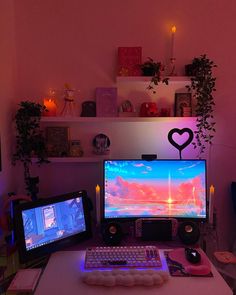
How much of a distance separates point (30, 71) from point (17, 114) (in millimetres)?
336

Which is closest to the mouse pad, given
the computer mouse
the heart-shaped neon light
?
the computer mouse

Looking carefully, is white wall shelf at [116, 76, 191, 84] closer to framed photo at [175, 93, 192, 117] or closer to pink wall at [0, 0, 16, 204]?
framed photo at [175, 93, 192, 117]

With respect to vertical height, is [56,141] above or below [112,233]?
above

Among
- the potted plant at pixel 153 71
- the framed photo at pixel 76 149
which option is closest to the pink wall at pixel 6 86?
the framed photo at pixel 76 149

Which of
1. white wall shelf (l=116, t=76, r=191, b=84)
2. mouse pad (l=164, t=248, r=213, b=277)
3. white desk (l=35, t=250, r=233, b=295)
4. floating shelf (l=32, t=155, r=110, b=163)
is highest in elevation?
white wall shelf (l=116, t=76, r=191, b=84)

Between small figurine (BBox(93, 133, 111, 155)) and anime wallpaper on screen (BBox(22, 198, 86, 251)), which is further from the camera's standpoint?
small figurine (BBox(93, 133, 111, 155))

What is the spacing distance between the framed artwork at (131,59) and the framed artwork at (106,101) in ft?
0.47

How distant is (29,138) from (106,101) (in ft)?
1.88

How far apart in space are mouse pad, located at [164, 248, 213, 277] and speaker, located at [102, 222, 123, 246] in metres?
0.29

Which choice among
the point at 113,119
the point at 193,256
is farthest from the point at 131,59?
the point at 193,256

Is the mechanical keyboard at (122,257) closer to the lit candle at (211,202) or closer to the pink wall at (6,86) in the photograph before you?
the lit candle at (211,202)

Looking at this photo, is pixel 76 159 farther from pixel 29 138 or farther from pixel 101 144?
pixel 29 138

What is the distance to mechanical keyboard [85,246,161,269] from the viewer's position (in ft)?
4.43

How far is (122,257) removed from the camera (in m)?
1.40
